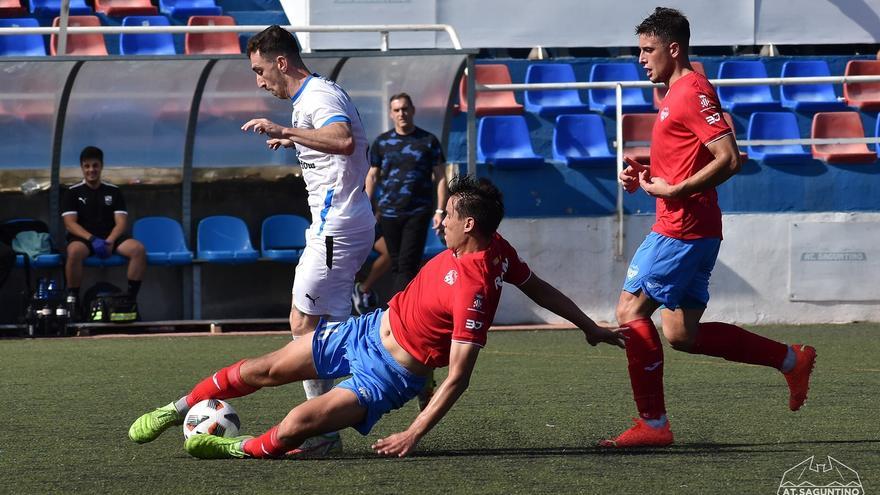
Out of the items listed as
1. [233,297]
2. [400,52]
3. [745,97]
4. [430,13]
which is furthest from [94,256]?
[745,97]

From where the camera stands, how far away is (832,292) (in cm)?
1318

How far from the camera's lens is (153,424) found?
18.7ft

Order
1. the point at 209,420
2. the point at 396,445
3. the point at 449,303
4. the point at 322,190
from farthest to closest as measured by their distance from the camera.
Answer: the point at 322,190
the point at 209,420
the point at 449,303
the point at 396,445

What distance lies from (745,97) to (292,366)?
1231 cm

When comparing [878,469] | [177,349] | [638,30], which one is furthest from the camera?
[177,349]

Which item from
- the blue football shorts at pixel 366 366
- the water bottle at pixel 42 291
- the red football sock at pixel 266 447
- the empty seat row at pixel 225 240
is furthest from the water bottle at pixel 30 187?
the red football sock at pixel 266 447

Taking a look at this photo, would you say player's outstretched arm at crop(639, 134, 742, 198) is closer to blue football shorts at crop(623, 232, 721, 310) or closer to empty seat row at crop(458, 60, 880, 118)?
blue football shorts at crop(623, 232, 721, 310)

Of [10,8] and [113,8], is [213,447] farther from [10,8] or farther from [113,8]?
[10,8]

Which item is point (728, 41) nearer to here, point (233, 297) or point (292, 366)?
point (233, 297)

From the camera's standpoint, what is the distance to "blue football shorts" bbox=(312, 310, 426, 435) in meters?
5.37

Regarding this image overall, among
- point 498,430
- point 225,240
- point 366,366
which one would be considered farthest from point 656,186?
point 225,240

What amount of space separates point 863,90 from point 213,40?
8100 millimetres

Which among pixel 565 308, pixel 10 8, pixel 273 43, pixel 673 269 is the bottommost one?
pixel 565 308

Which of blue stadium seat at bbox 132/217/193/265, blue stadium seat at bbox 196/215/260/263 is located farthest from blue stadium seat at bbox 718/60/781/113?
blue stadium seat at bbox 132/217/193/265
